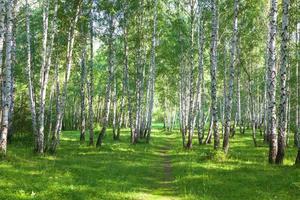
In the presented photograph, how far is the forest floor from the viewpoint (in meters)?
13.3

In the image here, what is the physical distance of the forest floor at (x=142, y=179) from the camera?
13344 millimetres

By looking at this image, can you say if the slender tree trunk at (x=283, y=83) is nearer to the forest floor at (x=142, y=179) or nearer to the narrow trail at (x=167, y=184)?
the forest floor at (x=142, y=179)

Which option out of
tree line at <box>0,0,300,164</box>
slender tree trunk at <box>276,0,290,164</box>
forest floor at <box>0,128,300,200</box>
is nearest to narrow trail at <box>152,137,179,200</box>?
forest floor at <box>0,128,300,200</box>

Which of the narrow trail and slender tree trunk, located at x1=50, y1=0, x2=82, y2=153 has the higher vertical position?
slender tree trunk, located at x1=50, y1=0, x2=82, y2=153

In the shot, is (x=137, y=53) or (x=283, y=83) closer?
Result: (x=283, y=83)

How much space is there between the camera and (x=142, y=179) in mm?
16891

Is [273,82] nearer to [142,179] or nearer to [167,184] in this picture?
[167,184]

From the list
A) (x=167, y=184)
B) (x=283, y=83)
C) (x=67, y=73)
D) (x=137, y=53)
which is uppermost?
(x=137, y=53)

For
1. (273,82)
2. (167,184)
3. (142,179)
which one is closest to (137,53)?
(273,82)

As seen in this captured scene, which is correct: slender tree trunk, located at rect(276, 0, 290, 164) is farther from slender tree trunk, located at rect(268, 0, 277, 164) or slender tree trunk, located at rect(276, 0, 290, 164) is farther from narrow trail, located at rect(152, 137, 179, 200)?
narrow trail, located at rect(152, 137, 179, 200)

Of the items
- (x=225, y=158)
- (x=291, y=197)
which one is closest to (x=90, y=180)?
(x=291, y=197)

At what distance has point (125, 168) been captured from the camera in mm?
19516

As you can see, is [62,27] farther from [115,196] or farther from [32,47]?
[115,196]

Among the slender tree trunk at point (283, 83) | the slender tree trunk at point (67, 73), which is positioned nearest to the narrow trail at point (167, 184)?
the slender tree trunk at point (283, 83)
